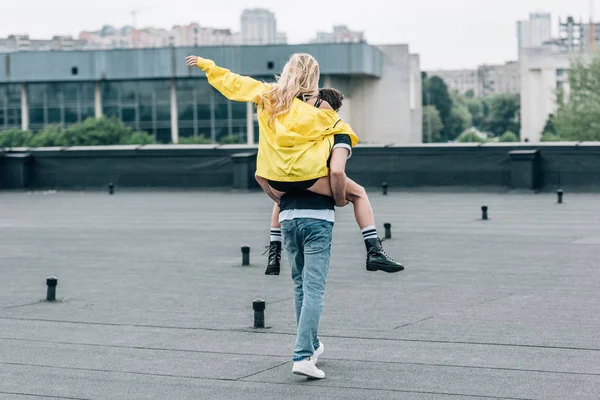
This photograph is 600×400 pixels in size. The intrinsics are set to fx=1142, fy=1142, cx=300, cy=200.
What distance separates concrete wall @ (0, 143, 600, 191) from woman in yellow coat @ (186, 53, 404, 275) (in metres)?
20.7

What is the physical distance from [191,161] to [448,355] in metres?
23.3

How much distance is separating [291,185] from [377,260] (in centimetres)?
70

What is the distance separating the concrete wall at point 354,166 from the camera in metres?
27.1

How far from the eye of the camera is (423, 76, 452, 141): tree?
7407 inches

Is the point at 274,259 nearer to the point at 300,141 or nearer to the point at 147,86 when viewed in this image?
the point at 300,141

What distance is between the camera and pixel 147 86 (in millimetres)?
107438

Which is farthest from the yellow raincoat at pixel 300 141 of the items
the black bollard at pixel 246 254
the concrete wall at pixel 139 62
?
the concrete wall at pixel 139 62

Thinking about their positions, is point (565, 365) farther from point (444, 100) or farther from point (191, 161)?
point (444, 100)

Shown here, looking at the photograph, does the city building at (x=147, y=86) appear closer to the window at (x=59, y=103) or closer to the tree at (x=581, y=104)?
the window at (x=59, y=103)

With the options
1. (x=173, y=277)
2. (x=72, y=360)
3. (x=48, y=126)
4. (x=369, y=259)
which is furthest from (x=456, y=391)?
(x=48, y=126)

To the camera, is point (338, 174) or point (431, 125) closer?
point (338, 174)

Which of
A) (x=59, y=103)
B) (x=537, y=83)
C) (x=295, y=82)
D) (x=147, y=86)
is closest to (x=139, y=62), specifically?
(x=147, y=86)

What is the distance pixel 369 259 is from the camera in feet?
22.8

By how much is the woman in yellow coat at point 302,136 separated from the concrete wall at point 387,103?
111 meters
